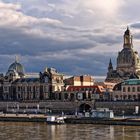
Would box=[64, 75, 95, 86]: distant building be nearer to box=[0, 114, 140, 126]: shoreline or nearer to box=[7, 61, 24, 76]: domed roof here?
box=[7, 61, 24, 76]: domed roof

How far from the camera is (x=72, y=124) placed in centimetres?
9506

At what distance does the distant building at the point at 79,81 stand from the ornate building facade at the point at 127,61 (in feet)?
25.0

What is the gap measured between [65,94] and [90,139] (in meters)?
72.1

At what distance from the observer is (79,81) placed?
159875 millimetres

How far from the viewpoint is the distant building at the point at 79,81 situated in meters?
156

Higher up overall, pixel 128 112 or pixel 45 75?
pixel 45 75

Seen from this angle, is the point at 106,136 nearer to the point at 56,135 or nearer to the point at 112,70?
the point at 56,135

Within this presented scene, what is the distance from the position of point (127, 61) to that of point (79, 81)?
586 inches

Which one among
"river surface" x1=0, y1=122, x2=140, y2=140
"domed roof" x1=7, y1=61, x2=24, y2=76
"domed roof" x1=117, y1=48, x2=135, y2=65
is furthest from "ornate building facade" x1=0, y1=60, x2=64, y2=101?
"river surface" x1=0, y1=122, x2=140, y2=140

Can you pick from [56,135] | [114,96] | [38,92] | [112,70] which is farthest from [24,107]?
[56,135]

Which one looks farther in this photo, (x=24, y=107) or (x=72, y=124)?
(x=24, y=107)

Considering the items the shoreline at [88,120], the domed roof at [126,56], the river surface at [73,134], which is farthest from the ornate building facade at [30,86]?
the river surface at [73,134]

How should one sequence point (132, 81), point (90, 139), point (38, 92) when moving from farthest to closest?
point (38, 92) < point (132, 81) < point (90, 139)

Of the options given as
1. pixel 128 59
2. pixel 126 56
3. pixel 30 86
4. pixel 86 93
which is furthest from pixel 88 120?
pixel 126 56
